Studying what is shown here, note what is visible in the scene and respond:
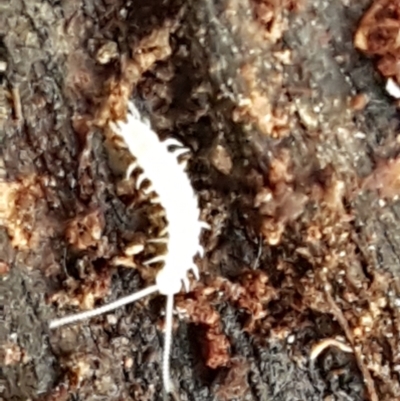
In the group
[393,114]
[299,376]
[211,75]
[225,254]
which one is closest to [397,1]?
[393,114]

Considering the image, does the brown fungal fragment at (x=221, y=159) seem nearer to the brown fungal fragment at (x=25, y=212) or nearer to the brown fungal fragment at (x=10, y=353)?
the brown fungal fragment at (x=25, y=212)

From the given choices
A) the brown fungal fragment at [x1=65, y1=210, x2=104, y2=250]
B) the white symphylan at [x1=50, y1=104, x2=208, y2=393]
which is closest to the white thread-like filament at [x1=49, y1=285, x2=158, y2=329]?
the white symphylan at [x1=50, y1=104, x2=208, y2=393]

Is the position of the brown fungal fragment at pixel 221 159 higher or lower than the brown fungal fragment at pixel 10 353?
higher

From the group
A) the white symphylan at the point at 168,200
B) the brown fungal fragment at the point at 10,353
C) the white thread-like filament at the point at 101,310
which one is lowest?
the brown fungal fragment at the point at 10,353

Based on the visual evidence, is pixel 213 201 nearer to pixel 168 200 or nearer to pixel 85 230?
pixel 168 200

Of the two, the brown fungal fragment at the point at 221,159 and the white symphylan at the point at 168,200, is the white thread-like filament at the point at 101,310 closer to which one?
the white symphylan at the point at 168,200

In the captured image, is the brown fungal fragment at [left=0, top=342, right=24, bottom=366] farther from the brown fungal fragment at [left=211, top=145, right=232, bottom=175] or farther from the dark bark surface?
the brown fungal fragment at [left=211, top=145, right=232, bottom=175]

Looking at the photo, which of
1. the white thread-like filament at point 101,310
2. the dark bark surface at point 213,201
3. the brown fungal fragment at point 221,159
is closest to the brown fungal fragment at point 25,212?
the dark bark surface at point 213,201
